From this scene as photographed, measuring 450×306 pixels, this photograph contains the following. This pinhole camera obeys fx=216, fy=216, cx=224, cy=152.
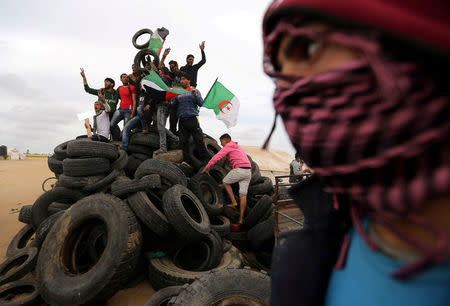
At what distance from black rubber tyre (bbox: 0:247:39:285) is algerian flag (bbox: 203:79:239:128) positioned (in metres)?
5.28

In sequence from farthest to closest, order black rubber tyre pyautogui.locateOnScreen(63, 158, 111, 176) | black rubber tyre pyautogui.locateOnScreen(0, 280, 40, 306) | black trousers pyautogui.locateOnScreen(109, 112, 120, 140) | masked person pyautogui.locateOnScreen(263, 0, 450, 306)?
black trousers pyautogui.locateOnScreen(109, 112, 120, 140), black rubber tyre pyautogui.locateOnScreen(63, 158, 111, 176), black rubber tyre pyautogui.locateOnScreen(0, 280, 40, 306), masked person pyautogui.locateOnScreen(263, 0, 450, 306)

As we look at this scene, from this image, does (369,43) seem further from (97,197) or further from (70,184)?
(70,184)

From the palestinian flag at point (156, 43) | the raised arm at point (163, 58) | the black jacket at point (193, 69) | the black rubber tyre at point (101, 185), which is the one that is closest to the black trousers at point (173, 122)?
the black jacket at point (193, 69)

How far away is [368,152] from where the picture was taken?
1.67 feet

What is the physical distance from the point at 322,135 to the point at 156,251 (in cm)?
408

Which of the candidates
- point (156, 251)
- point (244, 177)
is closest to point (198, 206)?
point (156, 251)

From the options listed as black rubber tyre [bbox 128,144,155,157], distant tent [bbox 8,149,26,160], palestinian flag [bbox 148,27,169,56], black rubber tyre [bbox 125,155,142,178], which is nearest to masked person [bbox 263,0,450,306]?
black rubber tyre [bbox 125,155,142,178]

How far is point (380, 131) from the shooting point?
1.60ft

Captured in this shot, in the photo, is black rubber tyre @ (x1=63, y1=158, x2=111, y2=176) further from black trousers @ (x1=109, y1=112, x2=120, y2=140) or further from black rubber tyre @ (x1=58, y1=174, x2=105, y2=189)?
black trousers @ (x1=109, y1=112, x2=120, y2=140)

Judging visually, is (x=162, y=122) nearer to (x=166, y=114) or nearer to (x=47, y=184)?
(x=166, y=114)

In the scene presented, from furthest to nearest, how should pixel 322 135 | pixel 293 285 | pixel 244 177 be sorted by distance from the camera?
pixel 244 177
pixel 293 285
pixel 322 135

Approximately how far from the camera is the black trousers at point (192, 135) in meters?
6.04

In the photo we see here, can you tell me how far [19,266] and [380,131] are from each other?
550 cm

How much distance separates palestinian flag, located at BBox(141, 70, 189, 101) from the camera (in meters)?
5.97
